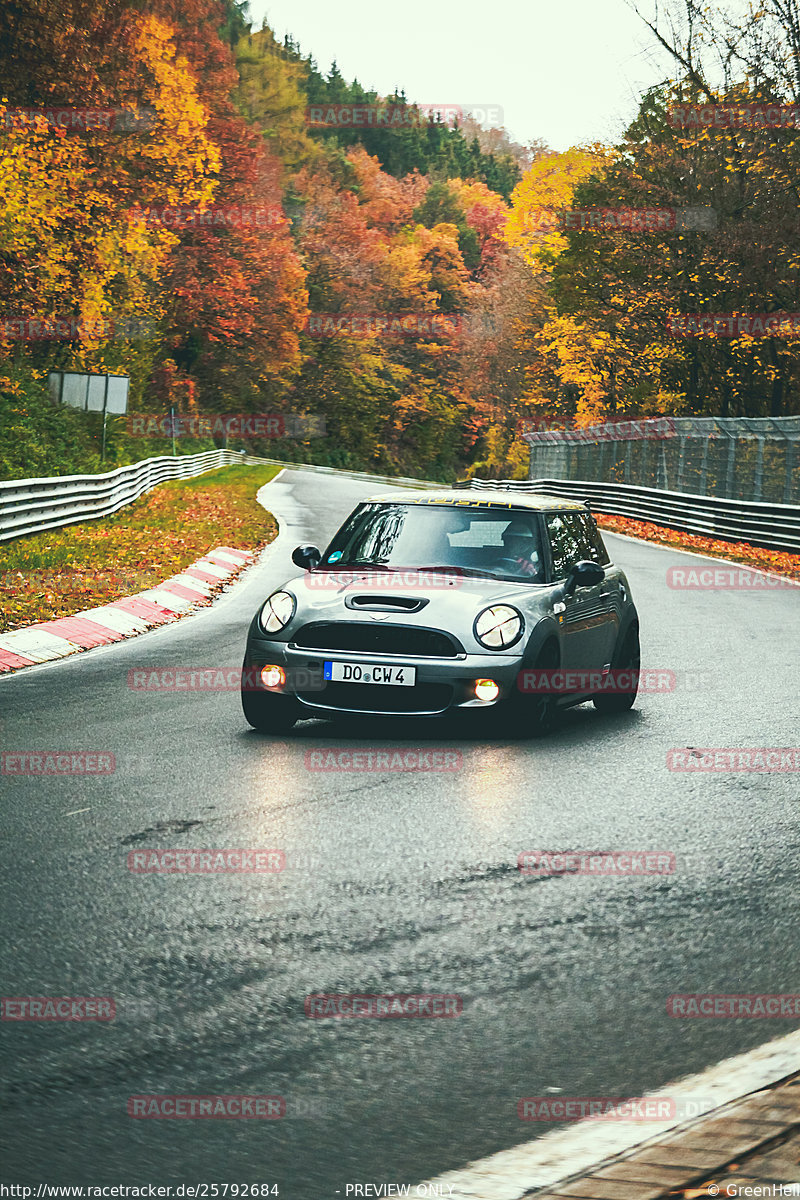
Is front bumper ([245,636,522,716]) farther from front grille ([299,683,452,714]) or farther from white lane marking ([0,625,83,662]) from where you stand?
white lane marking ([0,625,83,662])

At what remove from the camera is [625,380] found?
60.9m

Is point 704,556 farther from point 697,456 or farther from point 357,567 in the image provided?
point 357,567

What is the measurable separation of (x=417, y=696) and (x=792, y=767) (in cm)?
219

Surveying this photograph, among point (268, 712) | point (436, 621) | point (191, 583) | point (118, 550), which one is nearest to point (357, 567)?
point (436, 621)

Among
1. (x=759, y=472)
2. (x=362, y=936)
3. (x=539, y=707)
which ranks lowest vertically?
(x=362, y=936)

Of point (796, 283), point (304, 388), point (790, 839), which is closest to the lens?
point (790, 839)

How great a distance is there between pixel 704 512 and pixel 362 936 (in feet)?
96.0

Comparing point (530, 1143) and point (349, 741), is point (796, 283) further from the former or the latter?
point (530, 1143)

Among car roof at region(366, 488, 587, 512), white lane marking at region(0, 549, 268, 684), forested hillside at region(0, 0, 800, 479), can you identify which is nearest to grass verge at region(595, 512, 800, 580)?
forested hillside at region(0, 0, 800, 479)

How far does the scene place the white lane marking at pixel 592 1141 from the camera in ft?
10.3

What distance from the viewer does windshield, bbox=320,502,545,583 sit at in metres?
9.38

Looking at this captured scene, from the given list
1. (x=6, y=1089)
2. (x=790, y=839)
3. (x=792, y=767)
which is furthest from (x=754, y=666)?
(x=6, y=1089)

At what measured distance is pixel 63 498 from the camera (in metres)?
23.5

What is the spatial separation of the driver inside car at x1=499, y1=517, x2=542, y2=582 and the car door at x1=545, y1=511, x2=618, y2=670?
138 millimetres
